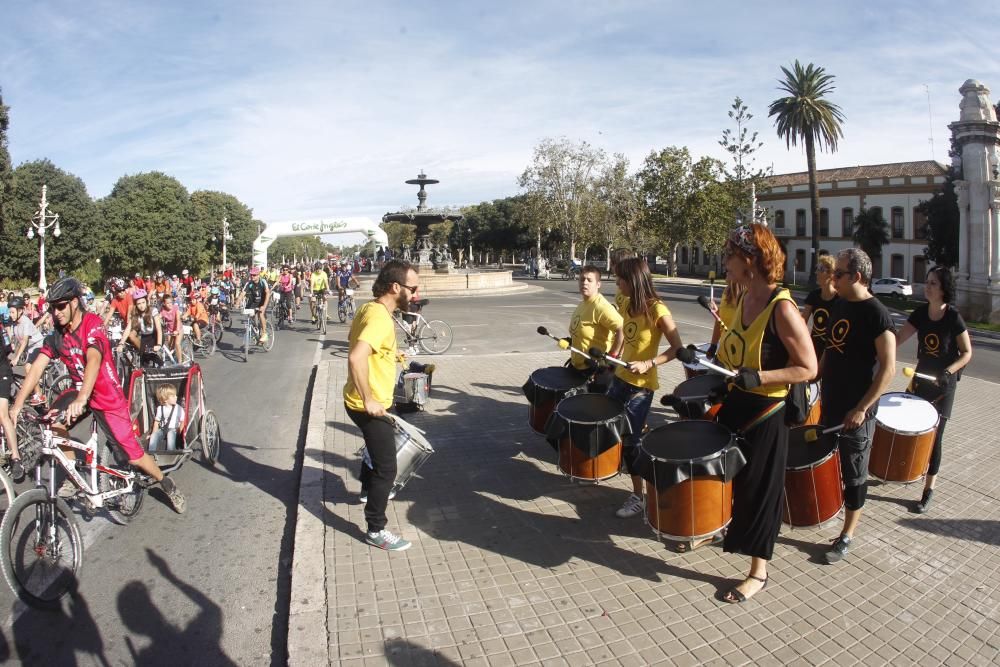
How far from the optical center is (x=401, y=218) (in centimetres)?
3869

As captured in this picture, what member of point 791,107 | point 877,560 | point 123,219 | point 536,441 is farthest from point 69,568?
point 123,219

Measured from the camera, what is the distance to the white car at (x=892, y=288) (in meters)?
41.2

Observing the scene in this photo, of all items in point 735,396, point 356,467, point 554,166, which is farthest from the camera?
point 554,166

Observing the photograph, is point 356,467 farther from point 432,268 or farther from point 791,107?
point 791,107

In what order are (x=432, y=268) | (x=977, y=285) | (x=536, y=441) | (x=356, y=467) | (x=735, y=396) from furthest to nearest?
(x=432, y=268)
(x=977, y=285)
(x=536, y=441)
(x=356, y=467)
(x=735, y=396)

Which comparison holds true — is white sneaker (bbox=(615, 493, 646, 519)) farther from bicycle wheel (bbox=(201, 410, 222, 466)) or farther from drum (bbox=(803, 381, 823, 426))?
bicycle wheel (bbox=(201, 410, 222, 466))

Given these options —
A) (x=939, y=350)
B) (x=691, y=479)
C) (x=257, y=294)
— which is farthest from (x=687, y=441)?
(x=257, y=294)

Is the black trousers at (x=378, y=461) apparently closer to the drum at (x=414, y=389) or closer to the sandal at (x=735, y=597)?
the sandal at (x=735, y=597)

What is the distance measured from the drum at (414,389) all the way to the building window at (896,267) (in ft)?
185

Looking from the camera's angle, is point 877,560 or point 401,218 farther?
point 401,218

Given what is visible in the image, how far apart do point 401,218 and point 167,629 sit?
1424 inches

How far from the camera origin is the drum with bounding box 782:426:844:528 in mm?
3969

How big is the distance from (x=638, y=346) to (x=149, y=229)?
67254 millimetres

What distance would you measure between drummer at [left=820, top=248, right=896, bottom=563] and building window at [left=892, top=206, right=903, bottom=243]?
192 ft
